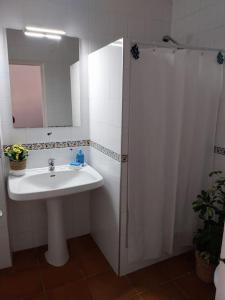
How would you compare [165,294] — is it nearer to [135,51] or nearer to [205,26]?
[135,51]

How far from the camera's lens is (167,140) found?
5.41 ft

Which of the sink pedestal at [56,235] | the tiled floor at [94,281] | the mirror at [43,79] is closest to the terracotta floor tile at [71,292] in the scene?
the tiled floor at [94,281]

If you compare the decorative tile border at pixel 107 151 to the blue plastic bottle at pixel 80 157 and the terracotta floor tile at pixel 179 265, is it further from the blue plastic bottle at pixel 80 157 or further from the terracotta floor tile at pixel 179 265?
the terracotta floor tile at pixel 179 265

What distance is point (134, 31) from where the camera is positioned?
2074mm

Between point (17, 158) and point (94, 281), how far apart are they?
117 cm

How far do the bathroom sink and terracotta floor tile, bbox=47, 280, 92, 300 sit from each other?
2.49 feet

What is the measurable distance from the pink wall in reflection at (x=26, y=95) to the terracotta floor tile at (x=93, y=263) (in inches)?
50.3

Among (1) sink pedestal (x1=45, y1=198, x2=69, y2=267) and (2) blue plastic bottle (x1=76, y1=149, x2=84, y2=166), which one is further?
(2) blue plastic bottle (x1=76, y1=149, x2=84, y2=166)

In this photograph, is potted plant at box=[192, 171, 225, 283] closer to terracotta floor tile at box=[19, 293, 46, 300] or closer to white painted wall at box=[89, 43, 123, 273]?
white painted wall at box=[89, 43, 123, 273]

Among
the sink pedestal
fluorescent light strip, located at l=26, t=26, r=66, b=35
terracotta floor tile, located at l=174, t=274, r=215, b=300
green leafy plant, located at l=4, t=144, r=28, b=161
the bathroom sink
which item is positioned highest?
fluorescent light strip, located at l=26, t=26, r=66, b=35

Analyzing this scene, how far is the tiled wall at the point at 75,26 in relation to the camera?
1707 mm

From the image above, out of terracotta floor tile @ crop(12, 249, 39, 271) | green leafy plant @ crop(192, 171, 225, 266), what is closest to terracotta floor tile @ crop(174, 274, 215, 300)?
green leafy plant @ crop(192, 171, 225, 266)

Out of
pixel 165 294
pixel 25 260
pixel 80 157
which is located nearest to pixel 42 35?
pixel 80 157

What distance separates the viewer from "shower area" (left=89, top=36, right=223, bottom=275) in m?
1.50
